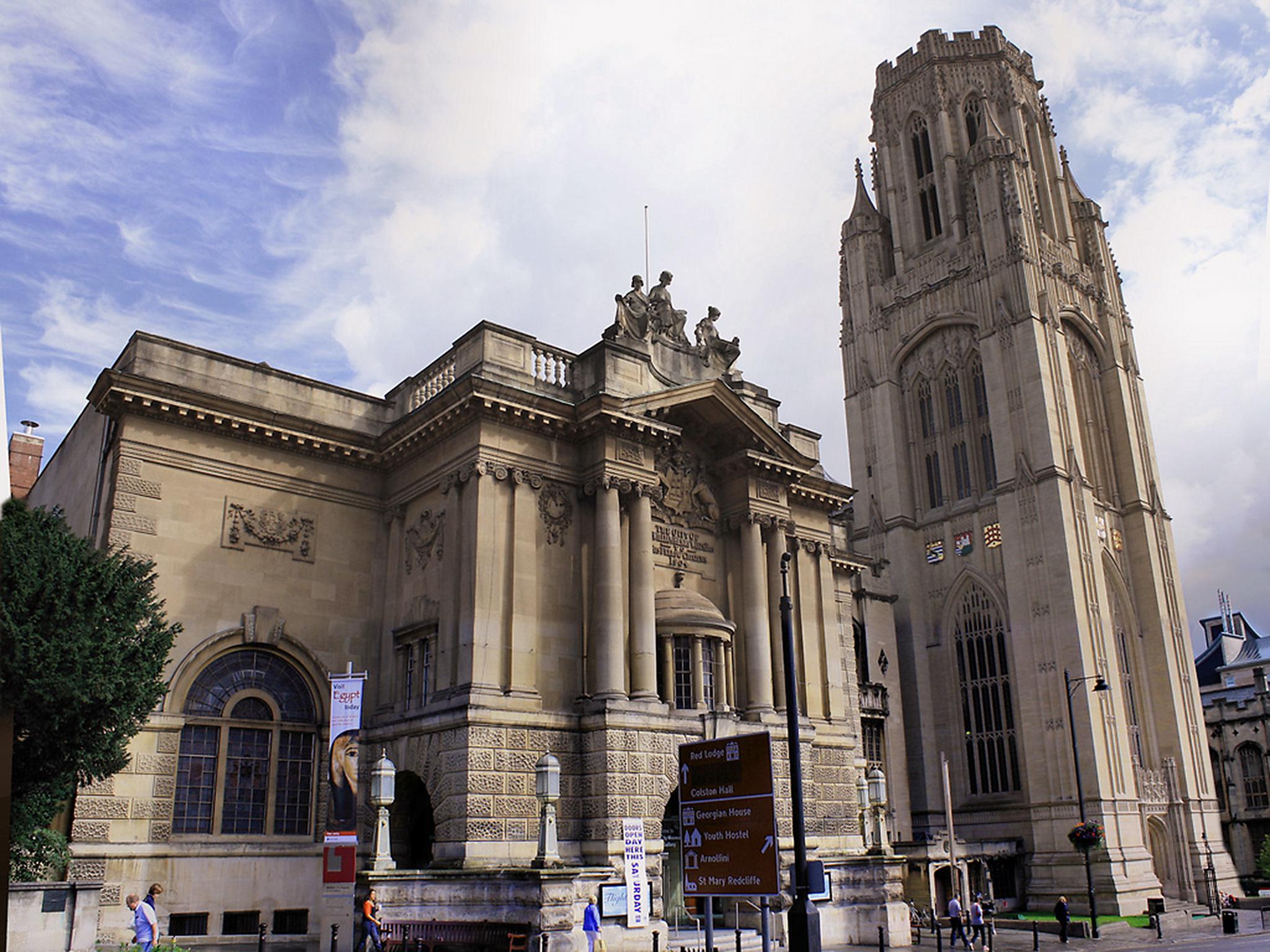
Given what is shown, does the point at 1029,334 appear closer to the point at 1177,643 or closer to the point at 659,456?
the point at 1177,643

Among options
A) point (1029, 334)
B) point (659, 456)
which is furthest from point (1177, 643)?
point (659, 456)

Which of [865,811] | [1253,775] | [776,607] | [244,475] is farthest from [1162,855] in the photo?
[244,475]

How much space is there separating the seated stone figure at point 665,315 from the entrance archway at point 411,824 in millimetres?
15734

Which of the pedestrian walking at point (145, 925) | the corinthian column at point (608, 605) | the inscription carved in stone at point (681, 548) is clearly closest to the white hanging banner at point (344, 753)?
the pedestrian walking at point (145, 925)

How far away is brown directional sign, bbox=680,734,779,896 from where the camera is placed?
13219mm

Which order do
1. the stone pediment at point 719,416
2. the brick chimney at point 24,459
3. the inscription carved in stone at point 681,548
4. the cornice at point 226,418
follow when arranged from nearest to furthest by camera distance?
the cornice at point 226,418
the stone pediment at point 719,416
the inscription carved in stone at point 681,548
the brick chimney at point 24,459

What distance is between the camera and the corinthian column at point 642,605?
2877 cm

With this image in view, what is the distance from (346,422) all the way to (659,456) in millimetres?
9753

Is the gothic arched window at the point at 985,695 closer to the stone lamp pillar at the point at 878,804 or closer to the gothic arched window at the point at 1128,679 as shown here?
the gothic arched window at the point at 1128,679

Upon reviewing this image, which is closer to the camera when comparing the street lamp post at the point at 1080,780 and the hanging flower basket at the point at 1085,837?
the street lamp post at the point at 1080,780

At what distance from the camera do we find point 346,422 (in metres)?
32.2

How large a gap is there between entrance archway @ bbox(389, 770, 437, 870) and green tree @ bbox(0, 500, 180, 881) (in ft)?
25.9

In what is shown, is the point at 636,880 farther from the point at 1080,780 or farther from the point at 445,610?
the point at 1080,780

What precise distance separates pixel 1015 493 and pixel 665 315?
96.3ft
